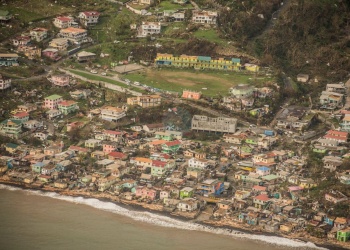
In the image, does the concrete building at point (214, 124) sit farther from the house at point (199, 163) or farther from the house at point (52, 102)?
the house at point (52, 102)

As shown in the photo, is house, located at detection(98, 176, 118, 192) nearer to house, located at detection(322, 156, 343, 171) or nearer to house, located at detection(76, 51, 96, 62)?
house, located at detection(322, 156, 343, 171)

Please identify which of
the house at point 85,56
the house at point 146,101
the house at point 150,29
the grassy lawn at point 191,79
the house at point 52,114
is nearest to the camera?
the house at point 52,114

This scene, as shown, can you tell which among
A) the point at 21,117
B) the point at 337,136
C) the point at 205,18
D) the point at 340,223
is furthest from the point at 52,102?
the point at 340,223

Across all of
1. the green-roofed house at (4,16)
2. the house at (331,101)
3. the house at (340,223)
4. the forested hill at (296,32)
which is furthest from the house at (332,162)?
the green-roofed house at (4,16)

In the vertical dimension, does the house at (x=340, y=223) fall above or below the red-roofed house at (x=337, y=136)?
below

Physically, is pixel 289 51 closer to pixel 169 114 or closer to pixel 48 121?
pixel 169 114

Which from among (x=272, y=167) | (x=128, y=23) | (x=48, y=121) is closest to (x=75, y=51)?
(x=128, y=23)
